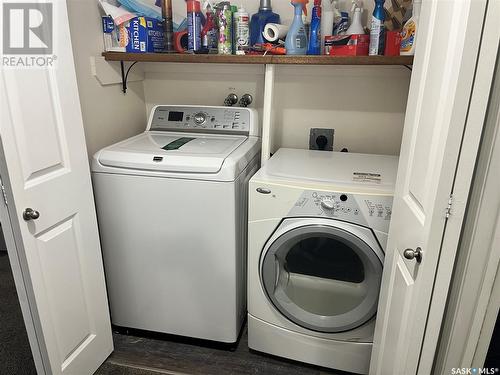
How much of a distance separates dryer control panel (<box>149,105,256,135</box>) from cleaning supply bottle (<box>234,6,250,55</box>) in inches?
12.8

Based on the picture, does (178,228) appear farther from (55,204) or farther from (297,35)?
(297,35)

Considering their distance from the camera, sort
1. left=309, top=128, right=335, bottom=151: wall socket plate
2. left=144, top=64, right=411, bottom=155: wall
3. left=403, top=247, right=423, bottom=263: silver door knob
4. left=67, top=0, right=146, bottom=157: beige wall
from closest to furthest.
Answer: left=403, top=247, right=423, bottom=263: silver door knob, left=67, top=0, right=146, bottom=157: beige wall, left=144, top=64, right=411, bottom=155: wall, left=309, top=128, right=335, bottom=151: wall socket plate

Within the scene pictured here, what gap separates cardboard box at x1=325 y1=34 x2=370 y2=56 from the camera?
1.69m

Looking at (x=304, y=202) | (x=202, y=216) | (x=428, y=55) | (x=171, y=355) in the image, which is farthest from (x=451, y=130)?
(x=171, y=355)

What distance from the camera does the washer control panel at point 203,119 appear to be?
199cm

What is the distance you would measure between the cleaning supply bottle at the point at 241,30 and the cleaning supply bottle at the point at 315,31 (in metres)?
0.31

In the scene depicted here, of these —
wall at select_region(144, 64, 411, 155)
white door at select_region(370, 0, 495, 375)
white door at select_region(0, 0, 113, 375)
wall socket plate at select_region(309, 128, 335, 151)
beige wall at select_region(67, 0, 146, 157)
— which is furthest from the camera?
wall socket plate at select_region(309, 128, 335, 151)

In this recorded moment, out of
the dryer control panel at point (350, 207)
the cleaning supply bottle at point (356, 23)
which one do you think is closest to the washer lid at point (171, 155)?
the dryer control panel at point (350, 207)

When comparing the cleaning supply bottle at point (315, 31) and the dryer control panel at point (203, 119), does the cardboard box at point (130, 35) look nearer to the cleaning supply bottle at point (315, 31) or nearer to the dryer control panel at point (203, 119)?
the dryer control panel at point (203, 119)

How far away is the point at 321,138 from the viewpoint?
82.4 inches

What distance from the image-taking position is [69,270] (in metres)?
1.47

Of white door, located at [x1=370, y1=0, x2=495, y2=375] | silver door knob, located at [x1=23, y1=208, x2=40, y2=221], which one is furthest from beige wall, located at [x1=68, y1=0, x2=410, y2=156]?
white door, located at [x1=370, y1=0, x2=495, y2=375]

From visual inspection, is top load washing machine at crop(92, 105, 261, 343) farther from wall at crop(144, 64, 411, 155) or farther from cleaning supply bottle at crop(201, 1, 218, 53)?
cleaning supply bottle at crop(201, 1, 218, 53)

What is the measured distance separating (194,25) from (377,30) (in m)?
0.87
